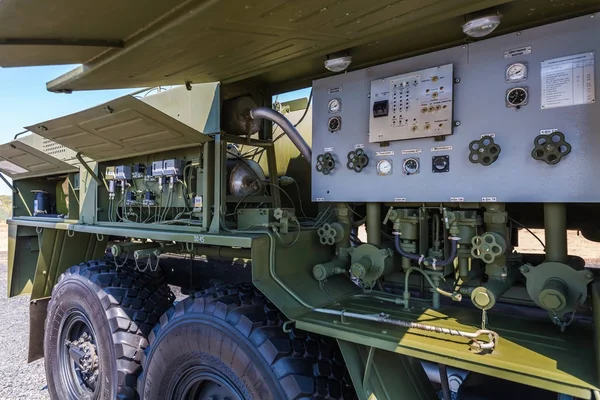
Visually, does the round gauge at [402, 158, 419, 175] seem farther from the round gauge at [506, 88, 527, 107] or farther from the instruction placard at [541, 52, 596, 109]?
the instruction placard at [541, 52, 596, 109]

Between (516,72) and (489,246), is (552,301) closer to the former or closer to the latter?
(489,246)

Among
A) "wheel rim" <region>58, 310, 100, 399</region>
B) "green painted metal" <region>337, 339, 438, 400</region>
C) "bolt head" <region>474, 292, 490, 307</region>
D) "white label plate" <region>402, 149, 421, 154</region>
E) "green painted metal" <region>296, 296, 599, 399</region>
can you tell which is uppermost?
"white label plate" <region>402, 149, 421, 154</region>

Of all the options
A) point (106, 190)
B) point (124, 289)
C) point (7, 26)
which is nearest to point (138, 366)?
point (124, 289)

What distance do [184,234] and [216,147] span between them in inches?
23.8

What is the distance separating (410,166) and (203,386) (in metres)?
1.72

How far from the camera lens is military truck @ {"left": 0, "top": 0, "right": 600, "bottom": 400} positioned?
68.2 inches

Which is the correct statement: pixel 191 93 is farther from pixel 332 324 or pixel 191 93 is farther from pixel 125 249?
pixel 332 324

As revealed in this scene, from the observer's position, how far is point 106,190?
3.60 meters

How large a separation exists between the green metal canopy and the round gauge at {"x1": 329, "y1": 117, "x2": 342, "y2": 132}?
15.9 inches

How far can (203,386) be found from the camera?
2.32 meters

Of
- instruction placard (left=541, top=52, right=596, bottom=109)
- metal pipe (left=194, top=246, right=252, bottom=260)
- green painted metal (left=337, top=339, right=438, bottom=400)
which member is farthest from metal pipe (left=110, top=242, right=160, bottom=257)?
instruction placard (left=541, top=52, right=596, bottom=109)

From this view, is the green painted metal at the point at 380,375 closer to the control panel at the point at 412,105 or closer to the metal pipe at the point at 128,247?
the control panel at the point at 412,105

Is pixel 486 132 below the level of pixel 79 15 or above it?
below

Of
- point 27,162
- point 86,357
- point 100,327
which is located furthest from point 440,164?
point 27,162
